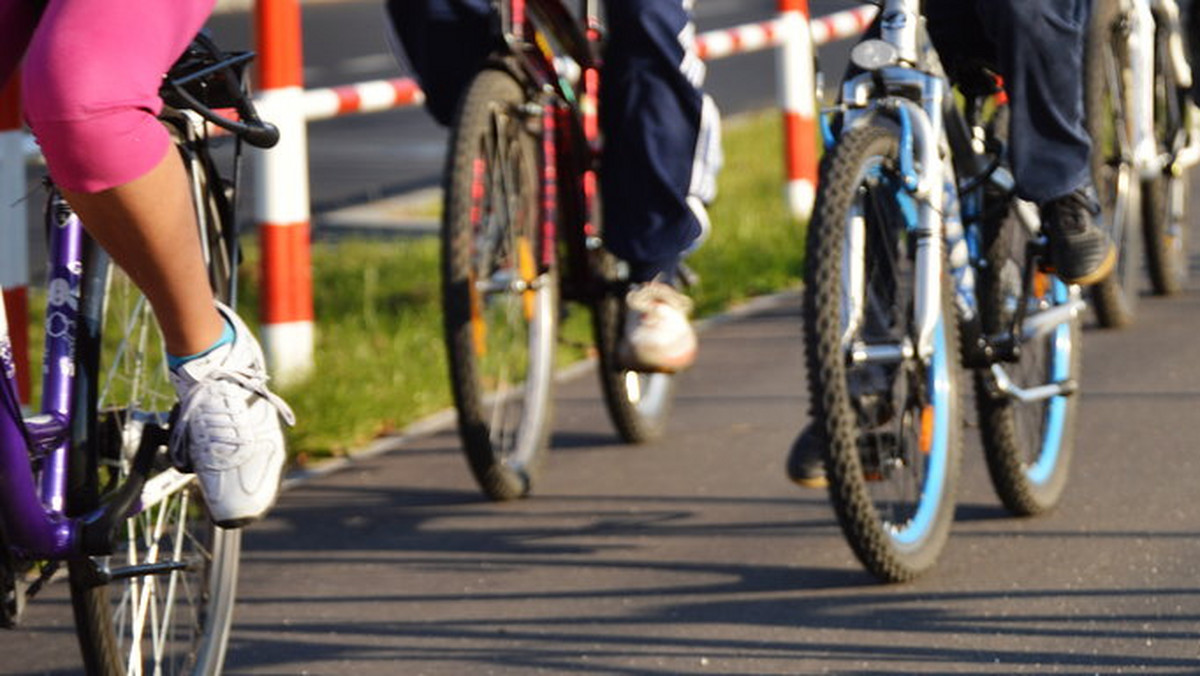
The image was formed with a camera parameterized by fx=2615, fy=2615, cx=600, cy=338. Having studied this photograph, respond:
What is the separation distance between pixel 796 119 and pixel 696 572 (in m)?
5.53

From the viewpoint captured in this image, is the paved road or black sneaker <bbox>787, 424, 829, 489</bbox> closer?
the paved road

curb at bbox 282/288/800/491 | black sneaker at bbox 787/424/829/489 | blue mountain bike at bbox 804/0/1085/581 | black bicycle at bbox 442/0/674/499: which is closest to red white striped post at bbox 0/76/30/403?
curb at bbox 282/288/800/491

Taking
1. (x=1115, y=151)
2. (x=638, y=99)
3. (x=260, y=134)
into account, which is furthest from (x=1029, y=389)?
(x=260, y=134)

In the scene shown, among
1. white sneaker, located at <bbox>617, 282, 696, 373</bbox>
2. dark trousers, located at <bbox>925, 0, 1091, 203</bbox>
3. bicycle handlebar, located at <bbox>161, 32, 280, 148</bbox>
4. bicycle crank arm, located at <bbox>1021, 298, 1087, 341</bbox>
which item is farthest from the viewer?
white sneaker, located at <bbox>617, 282, 696, 373</bbox>

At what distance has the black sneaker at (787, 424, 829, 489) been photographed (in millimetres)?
5125

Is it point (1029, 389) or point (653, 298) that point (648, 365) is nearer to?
point (653, 298)

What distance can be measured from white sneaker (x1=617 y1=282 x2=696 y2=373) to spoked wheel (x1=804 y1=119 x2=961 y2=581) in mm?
896

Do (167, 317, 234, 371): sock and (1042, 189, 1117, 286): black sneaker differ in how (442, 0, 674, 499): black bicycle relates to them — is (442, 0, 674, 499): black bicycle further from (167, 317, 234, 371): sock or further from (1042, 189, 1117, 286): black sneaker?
(167, 317, 234, 371): sock

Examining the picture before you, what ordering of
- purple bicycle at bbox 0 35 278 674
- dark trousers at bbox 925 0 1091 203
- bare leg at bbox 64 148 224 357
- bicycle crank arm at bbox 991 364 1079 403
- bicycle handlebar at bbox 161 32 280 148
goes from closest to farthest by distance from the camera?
bare leg at bbox 64 148 224 357 → purple bicycle at bbox 0 35 278 674 → bicycle handlebar at bbox 161 32 280 148 → dark trousers at bbox 925 0 1091 203 → bicycle crank arm at bbox 991 364 1079 403

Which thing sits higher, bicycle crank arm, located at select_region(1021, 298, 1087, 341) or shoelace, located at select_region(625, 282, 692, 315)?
bicycle crank arm, located at select_region(1021, 298, 1087, 341)

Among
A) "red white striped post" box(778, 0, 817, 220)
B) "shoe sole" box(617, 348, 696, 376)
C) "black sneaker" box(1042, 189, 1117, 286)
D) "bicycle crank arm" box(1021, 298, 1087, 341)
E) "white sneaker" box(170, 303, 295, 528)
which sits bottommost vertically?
"red white striped post" box(778, 0, 817, 220)

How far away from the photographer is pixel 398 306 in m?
8.88

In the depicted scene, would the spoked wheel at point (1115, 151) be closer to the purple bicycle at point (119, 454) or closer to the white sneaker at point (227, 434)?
the purple bicycle at point (119, 454)

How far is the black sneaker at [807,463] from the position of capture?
16.8ft
